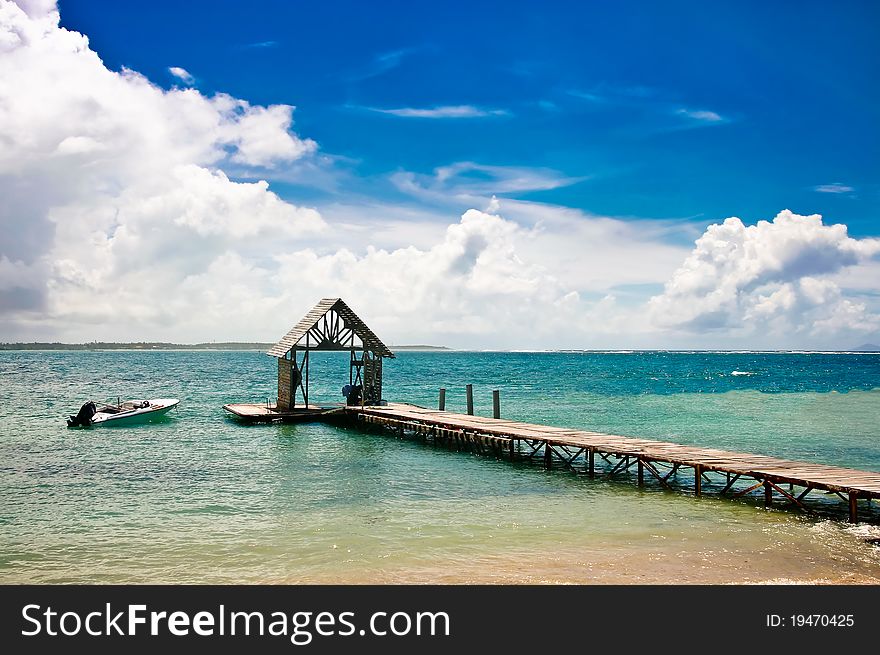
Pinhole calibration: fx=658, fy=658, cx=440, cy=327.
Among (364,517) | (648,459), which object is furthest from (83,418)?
(648,459)

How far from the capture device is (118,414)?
34781mm

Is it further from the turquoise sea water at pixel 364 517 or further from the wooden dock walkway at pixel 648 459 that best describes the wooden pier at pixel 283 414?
the wooden dock walkway at pixel 648 459

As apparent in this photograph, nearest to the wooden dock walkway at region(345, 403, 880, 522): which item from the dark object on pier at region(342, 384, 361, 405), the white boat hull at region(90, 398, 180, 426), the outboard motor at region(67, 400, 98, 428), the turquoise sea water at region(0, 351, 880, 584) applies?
the turquoise sea water at region(0, 351, 880, 584)

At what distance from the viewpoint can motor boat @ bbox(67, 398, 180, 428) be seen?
33969 mm

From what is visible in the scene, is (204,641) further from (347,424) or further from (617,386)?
(617,386)

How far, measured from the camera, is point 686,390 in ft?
218

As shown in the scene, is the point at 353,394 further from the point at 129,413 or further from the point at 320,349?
the point at 129,413

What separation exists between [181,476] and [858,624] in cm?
1943

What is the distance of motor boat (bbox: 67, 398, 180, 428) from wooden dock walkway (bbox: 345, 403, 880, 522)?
10940mm

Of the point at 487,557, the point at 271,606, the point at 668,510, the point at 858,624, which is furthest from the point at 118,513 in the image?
the point at 858,624

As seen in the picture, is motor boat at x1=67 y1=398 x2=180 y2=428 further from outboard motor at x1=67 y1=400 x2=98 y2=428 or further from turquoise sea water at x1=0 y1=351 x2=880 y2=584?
turquoise sea water at x1=0 y1=351 x2=880 y2=584

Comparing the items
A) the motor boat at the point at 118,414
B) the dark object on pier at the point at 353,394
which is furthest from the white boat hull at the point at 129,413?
the dark object on pier at the point at 353,394

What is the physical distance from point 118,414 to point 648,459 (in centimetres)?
2736

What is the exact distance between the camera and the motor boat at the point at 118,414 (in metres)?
34.0
